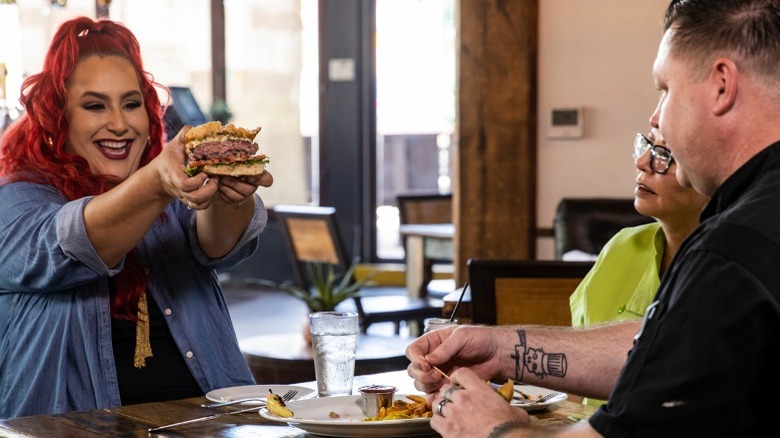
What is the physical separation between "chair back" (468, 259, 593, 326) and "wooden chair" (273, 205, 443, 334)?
2.17 meters

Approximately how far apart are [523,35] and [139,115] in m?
2.54

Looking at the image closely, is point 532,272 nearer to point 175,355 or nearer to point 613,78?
point 175,355

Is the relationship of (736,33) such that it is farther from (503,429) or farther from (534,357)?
(534,357)

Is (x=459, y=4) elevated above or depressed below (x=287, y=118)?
above

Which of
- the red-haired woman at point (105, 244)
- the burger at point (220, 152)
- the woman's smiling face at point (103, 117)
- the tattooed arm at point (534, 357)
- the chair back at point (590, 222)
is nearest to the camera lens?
the tattooed arm at point (534, 357)

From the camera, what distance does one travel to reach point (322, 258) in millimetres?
5266

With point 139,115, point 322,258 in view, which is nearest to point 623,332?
point 139,115

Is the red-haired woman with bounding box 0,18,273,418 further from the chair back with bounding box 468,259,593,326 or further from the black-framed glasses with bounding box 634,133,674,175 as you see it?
the black-framed glasses with bounding box 634,133,674,175

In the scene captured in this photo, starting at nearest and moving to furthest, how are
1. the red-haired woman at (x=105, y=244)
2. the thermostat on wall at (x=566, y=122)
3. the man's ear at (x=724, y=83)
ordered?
the man's ear at (x=724, y=83)
the red-haired woman at (x=105, y=244)
the thermostat on wall at (x=566, y=122)

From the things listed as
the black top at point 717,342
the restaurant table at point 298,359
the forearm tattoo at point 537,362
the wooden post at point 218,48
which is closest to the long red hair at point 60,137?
the forearm tattoo at point 537,362

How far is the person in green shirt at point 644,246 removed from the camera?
7.47 ft

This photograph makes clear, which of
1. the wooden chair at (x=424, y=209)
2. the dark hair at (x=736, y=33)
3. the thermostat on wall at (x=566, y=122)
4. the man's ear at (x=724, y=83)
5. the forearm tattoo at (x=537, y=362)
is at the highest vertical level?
the dark hair at (x=736, y=33)

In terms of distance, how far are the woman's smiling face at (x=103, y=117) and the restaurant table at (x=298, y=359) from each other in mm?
1511

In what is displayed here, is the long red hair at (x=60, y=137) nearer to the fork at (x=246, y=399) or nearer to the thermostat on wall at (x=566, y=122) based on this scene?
the fork at (x=246, y=399)
